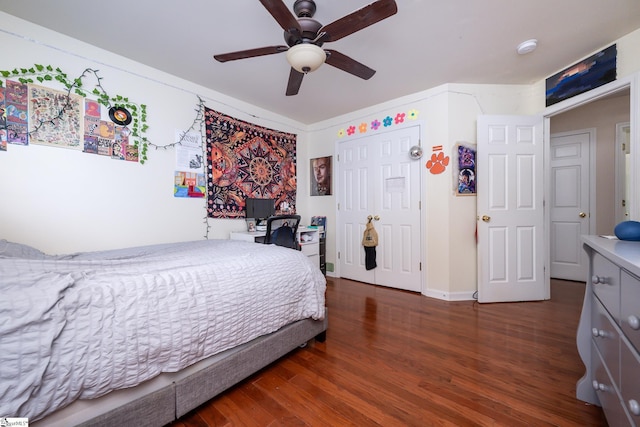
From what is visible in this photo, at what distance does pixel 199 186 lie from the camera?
→ 2.79 m

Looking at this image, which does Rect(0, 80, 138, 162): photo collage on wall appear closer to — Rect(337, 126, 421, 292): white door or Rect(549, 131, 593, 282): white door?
Rect(337, 126, 421, 292): white door

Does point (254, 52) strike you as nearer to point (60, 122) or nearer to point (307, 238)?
point (60, 122)

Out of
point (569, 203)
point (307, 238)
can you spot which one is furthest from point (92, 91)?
point (569, 203)

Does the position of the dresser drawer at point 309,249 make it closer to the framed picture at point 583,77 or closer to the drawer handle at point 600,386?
the drawer handle at point 600,386

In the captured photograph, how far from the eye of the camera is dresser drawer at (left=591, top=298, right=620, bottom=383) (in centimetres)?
93

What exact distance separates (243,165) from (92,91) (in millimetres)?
1507

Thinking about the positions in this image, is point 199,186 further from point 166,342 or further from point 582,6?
point 582,6

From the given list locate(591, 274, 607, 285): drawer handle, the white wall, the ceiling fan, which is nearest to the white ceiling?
the white wall

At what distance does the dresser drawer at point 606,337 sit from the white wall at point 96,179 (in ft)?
10.2

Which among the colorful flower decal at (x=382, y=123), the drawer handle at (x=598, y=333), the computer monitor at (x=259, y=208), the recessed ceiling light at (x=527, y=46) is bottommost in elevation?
the drawer handle at (x=598, y=333)

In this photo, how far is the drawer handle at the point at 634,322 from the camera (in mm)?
743

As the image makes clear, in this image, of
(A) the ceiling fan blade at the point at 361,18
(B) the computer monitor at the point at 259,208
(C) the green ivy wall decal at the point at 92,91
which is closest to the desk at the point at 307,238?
(B) the computer monitor at the point at 259,208

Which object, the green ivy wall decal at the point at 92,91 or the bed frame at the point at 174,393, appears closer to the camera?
the bed frame at the point at 174,393

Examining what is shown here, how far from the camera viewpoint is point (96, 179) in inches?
83.9
